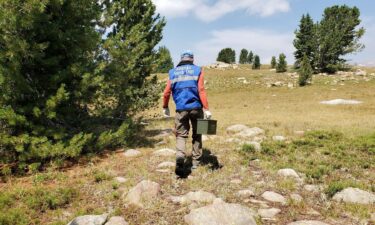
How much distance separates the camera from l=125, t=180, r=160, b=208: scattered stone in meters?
6.24

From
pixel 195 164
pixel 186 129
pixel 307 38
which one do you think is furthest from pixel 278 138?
pixel 307 38

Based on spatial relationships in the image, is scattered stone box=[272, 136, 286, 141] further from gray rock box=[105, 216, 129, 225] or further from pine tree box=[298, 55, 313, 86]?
pine tree box=[298, 55, 313, 86]

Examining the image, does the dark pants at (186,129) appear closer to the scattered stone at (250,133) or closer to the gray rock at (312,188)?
the gray rock at (312,188)

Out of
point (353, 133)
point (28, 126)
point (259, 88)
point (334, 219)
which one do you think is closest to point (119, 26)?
point (28, 126)

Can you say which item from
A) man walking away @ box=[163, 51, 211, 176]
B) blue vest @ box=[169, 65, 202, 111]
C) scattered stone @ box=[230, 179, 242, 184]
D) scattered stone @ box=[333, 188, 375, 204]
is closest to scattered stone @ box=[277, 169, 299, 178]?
scattered stone @ box=[230, 179, 242, 184]

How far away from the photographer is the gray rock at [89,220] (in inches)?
207

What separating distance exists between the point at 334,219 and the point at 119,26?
14238 millimetres

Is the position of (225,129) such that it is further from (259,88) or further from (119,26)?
(259,88)

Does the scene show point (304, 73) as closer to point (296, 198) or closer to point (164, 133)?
point (164, 133)

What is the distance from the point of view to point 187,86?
8.05 meters

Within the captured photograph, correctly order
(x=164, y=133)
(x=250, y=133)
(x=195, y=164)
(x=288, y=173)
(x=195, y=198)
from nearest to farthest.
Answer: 1. (x=195, y=198)
2. (x=288, y=173)
3. (x=195, y=164)
4. (x=250, y=133)
5. (x=164, y=133)

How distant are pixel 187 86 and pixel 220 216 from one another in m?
3.60

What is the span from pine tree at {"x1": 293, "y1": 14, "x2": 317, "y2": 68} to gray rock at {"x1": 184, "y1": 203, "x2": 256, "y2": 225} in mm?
60720

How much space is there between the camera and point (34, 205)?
6066 millimetres
